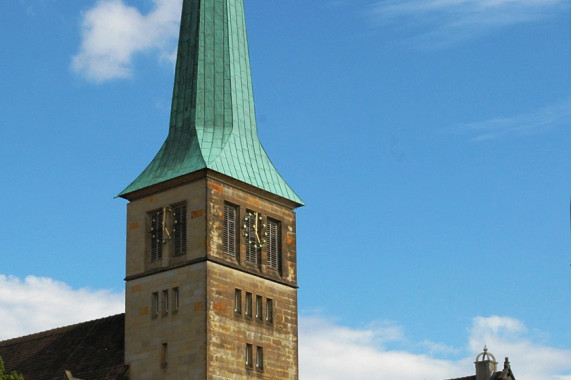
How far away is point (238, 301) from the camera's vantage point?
55719mm

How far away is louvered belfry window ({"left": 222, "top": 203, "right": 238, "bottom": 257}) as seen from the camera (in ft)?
184

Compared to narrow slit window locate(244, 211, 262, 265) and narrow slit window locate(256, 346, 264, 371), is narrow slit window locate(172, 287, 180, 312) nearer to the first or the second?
narrow slit window locate(244, 211, 262, 265)

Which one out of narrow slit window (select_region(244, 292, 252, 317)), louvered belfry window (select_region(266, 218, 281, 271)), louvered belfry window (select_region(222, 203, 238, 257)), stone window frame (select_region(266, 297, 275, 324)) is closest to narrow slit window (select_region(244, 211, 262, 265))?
louvered belfry window (select_region(222, 203, 238, 257))

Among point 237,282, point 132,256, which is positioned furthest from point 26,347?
point 237,282

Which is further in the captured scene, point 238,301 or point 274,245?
point 274,245

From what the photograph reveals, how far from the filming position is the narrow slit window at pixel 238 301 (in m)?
55.5

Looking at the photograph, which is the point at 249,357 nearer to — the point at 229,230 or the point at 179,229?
the point at 229,230

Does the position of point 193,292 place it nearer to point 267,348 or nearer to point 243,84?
point 267,348

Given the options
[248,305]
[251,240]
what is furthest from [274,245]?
[248,305]

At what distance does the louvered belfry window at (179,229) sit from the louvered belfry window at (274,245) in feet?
13.3

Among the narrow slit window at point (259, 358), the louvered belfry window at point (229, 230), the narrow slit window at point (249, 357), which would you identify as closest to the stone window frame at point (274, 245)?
the louvered belfry window at point (229, 230)

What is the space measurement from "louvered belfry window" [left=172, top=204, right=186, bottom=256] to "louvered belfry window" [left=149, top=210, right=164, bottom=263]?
32.0 inches

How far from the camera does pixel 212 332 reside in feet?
176

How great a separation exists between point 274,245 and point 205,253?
471cm
